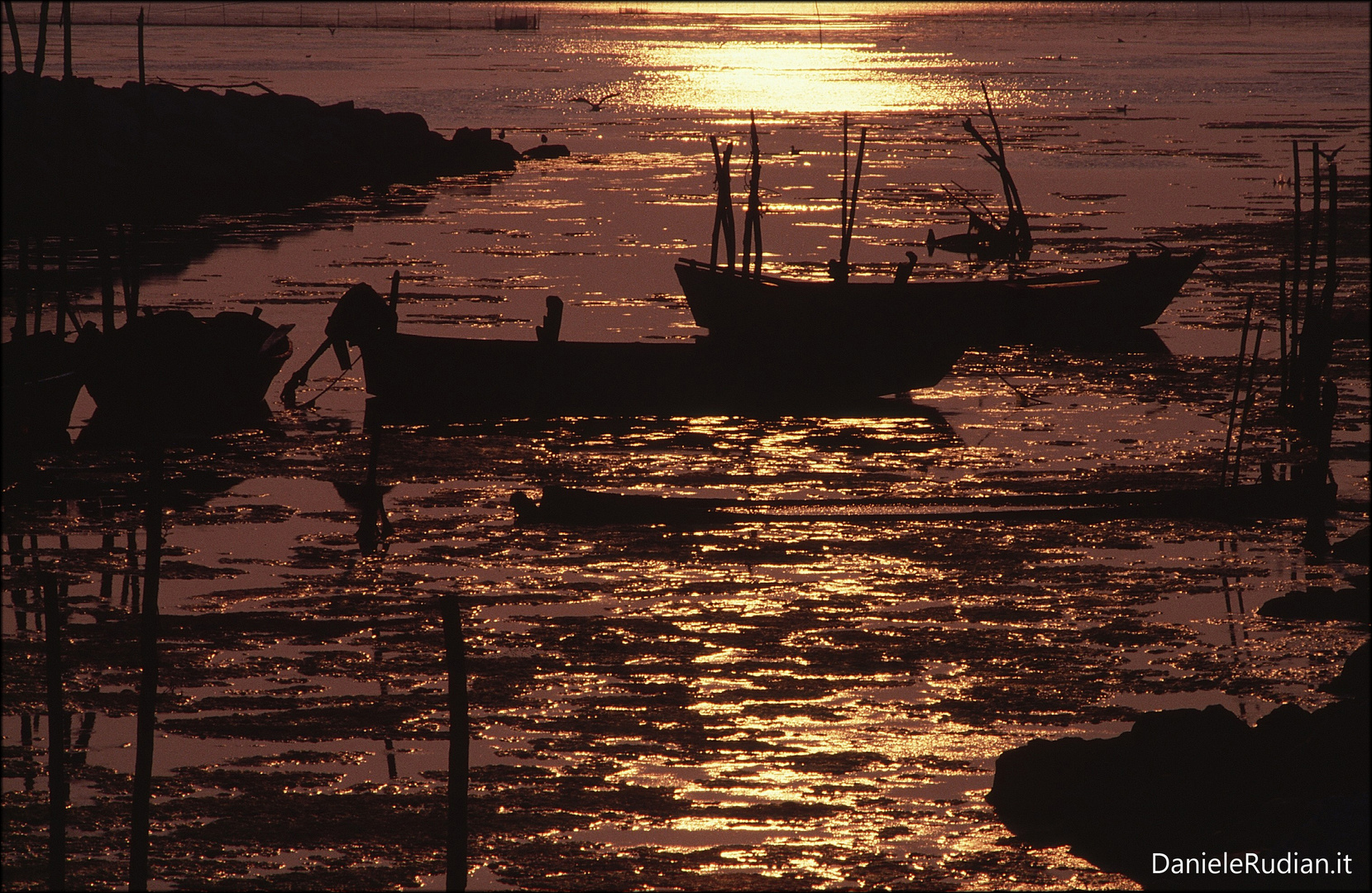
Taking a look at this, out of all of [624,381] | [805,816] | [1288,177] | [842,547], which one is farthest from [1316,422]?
[1288,177]

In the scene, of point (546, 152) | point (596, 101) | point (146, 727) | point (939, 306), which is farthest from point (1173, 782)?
point (596, 101)

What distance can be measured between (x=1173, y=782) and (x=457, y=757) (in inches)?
126

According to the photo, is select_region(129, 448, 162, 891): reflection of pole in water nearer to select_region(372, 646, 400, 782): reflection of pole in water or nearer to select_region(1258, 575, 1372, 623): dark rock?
select_region(372, 646, 400, 782): reflection of pole in water

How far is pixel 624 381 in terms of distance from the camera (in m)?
16.6

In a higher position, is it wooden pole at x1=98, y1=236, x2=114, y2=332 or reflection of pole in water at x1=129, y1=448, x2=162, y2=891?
wooden pole at x1=98, y1=236, x2=114, y2=332

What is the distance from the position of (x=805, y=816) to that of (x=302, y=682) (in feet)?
10.5

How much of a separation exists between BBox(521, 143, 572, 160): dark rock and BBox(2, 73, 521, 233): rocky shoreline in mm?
409

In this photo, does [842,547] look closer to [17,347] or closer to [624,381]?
[624,381]

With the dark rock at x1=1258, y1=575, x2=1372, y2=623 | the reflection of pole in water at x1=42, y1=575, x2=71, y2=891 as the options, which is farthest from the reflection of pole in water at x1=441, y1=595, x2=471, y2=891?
the dark rock at x1=1258, y1=575, x2=1372, y2=623

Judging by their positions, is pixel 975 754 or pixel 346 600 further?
pixel 346 600

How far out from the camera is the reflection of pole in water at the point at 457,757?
5.64m

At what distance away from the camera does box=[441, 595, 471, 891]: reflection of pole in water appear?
564 cm

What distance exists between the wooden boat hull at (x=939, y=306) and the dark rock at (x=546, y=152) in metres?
27.0

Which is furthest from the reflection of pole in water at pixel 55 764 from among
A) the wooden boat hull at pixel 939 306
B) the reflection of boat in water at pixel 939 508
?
the wooden boat hull at pixel 939 306
